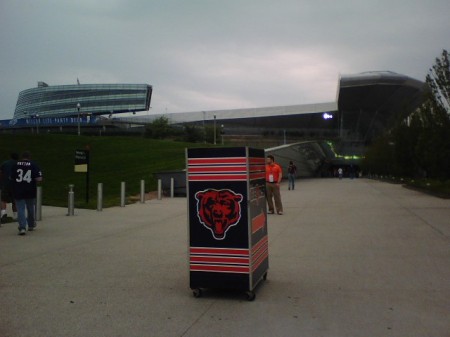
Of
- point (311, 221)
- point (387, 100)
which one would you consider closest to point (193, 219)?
point (311, 221)

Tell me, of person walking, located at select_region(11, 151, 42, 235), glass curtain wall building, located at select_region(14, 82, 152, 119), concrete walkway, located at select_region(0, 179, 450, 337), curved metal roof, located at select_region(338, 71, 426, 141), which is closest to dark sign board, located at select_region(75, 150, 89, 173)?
concrete walkway, located at select_region(0, 179, 450, 337)

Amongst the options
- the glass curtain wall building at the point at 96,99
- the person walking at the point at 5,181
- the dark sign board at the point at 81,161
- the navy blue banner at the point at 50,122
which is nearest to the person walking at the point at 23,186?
the person walking at the point at 5,181

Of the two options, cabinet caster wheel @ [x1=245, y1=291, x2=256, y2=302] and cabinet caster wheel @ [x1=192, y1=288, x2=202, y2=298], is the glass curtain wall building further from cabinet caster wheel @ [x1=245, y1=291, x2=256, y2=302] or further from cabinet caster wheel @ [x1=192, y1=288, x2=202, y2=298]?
cabinet caster wheel @ [x1=245, y1=291, x2=256, y2=302]

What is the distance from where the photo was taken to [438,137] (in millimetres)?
23688

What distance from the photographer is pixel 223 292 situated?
20.1 feet

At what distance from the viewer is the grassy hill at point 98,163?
22397 millimetres

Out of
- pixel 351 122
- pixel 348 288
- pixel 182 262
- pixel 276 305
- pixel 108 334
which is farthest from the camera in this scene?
pixel 351 122

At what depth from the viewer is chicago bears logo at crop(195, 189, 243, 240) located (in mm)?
5684

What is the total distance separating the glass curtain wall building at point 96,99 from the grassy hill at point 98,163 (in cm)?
8027

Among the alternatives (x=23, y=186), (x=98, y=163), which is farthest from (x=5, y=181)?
(x=98, y=163)

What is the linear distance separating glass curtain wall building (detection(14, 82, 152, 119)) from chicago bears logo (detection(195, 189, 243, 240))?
130 m

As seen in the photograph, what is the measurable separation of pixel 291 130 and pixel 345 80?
22.5m

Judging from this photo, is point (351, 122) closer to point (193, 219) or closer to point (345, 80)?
point (345, 80)

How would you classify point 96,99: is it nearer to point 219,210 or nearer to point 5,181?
point 5,181
